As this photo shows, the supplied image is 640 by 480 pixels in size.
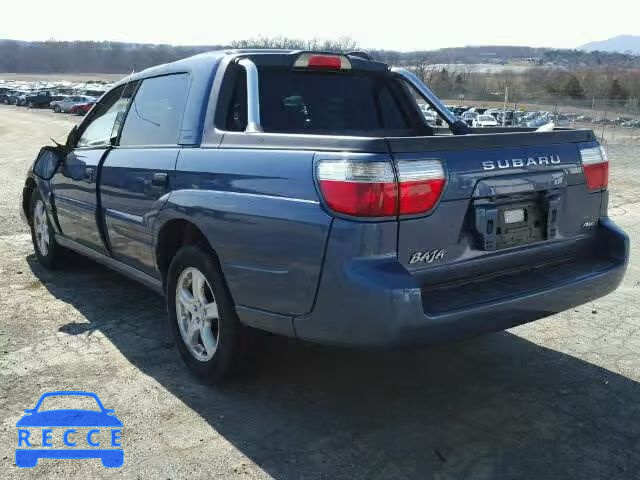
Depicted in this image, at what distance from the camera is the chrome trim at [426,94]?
15.8 feet

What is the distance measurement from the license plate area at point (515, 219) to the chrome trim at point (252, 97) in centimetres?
139

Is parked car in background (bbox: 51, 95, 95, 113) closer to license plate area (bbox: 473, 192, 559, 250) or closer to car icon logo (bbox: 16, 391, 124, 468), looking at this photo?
car icon logo (bbox: 16, 391, 124, 468)

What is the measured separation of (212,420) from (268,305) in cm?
72

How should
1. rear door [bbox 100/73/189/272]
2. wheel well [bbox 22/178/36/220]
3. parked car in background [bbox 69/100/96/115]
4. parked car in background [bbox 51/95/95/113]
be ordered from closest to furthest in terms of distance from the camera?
1. rear door [bbox 100/73/189/272]
2. wheel well [bbox 22/178/36/220]
3. parked car in background [bbox 69/100/96/115]
4. parked car in background [bbox 51/95/95/113]

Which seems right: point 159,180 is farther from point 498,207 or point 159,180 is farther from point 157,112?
point 498,207

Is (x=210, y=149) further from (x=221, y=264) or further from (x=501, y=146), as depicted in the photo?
(x=501, y=146)

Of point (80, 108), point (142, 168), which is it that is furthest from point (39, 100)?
point (142, 168)

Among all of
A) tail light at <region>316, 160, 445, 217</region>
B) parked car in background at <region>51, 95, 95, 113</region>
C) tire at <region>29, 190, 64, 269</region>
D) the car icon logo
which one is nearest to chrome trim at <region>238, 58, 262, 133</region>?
tail light at <region>316, 160, 445, 217</region>

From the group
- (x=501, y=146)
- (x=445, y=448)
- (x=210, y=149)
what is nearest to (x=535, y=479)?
(x=445, y=448)

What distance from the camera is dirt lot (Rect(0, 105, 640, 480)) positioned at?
3111 mm

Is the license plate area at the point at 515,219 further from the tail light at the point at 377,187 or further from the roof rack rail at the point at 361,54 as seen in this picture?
the roof rack rail at the point at 361,54

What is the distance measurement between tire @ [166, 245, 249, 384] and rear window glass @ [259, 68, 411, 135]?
3.19 feet

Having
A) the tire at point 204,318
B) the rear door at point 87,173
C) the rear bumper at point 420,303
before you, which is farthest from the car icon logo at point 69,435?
the rear door at point 87,173

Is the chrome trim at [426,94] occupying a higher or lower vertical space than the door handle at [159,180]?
higher
